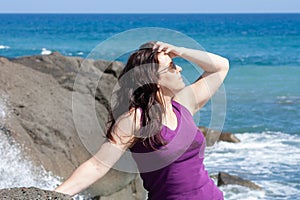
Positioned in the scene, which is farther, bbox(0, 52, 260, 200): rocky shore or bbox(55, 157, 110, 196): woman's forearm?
bbox(0, 52, 260, 200): rocky shore

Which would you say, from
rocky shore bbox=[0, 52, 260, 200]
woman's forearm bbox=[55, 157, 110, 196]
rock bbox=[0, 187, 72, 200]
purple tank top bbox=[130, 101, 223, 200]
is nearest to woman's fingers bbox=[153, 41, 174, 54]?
purple tank top bbox=[130, 101, 223, 200]

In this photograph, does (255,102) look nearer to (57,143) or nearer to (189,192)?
(57,143)

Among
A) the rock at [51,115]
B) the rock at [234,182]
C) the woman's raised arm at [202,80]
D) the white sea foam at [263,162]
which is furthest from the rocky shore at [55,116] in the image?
the woman's raised arm at [202,80]

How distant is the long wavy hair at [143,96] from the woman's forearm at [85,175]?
0.49 ft

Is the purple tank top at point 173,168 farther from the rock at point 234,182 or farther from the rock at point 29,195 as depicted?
the rock at point 234,182

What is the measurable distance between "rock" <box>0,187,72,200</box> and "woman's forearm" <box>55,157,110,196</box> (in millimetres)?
162

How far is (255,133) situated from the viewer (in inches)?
751

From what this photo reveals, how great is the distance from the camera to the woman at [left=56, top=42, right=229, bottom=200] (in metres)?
2.83

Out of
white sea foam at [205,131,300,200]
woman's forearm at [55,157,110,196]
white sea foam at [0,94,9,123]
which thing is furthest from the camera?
white sea foam at [205,131,300,200]

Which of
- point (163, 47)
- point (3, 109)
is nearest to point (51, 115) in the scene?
point (3, 109)

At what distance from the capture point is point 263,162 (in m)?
15.2

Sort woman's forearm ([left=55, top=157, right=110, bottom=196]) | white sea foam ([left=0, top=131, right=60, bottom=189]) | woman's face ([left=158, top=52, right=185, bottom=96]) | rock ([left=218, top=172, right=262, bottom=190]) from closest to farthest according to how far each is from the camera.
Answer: woman's forearm ([left=55, top=157, right=110, bottom=196])
woman's face ([left=158, top=52, right=185, bottom=96])
white sea foam ([left=0, top=131, right=60, bottom=189])
rock ([left=218, top=172, right=262, bottom=190])

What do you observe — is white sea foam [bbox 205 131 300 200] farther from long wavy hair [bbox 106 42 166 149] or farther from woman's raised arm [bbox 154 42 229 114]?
long wavy hair [bbox 106 42 166 149]

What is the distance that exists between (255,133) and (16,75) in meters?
11.1
